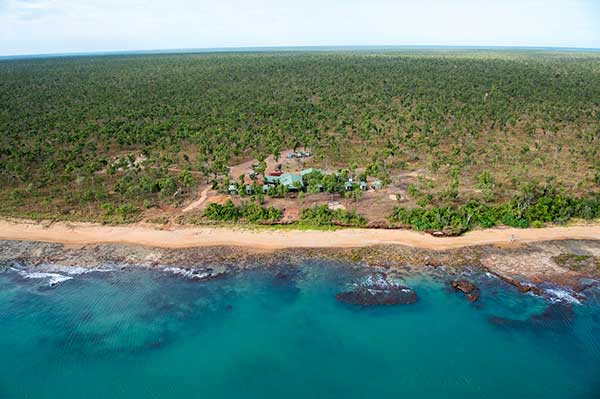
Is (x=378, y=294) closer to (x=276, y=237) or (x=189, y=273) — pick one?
(x=276, y=237)

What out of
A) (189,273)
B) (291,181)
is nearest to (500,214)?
(291,181)

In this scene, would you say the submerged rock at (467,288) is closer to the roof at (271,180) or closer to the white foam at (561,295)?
the white foam at (561,295)

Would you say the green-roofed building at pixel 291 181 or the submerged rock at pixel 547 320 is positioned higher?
the green-roofed building at pixel 291 181

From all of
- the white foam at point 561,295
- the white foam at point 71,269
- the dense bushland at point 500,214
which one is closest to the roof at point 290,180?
the dense bushland at point 500,214

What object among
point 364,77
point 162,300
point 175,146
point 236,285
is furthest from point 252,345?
Answer: point 364,77

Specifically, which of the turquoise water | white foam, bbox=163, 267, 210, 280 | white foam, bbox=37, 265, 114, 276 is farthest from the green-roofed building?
white foam, bbox=37, 265, 114, 276

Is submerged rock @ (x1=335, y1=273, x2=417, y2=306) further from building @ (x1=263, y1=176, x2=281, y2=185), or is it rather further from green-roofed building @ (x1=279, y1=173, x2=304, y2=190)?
building @ (x1=263, y1=176, x2=281, y2=185)
